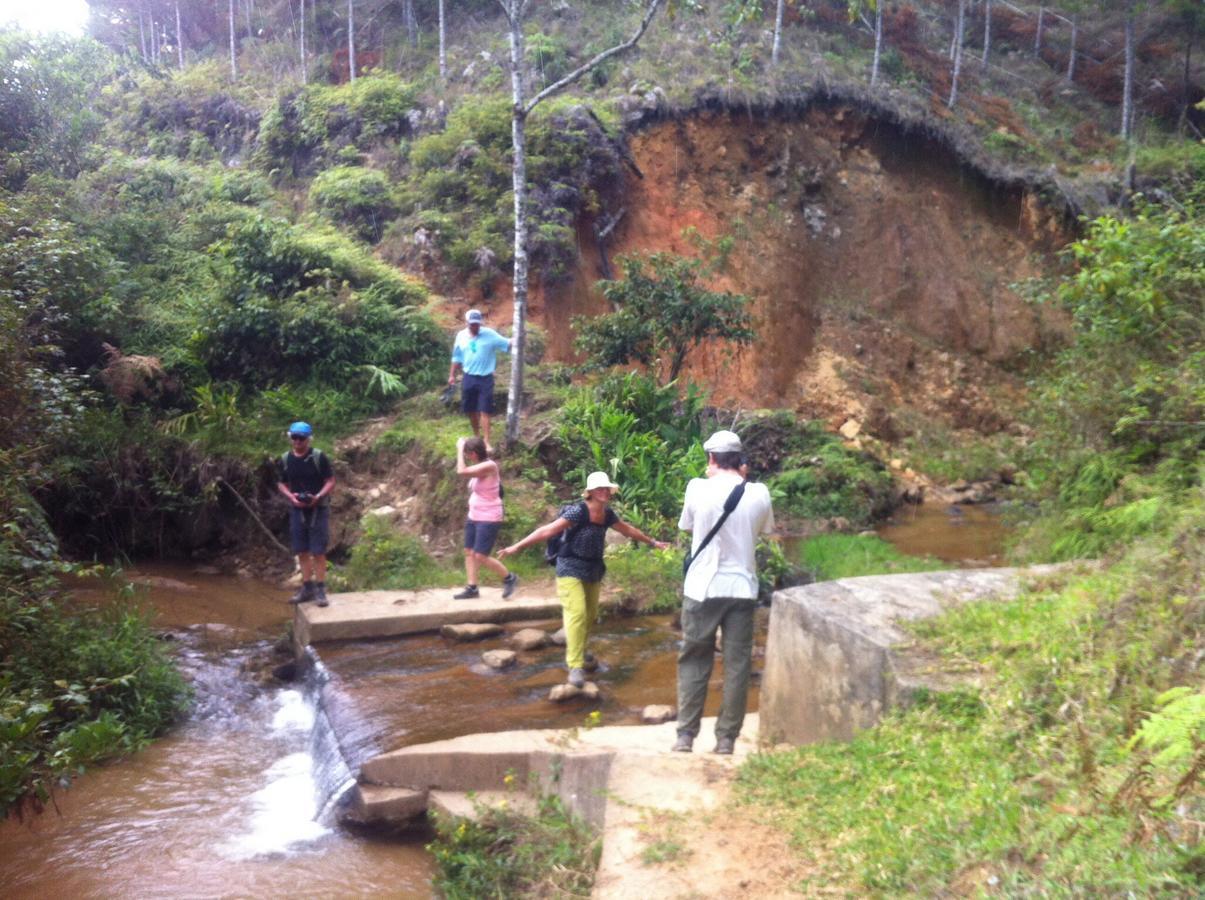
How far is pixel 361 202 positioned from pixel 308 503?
1156 centimetres

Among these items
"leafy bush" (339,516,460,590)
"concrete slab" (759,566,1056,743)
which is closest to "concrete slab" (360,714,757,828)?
"concrete slab" (759,566,1056,743)

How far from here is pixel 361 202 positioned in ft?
63.8

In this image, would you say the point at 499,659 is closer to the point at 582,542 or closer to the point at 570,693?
the point at 570,693

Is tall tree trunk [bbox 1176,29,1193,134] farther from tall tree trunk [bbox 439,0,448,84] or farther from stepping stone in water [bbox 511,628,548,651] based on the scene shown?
stepping stone in water [bbox 511,628,548,651]

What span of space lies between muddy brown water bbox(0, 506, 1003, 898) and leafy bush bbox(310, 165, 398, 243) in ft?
36.5

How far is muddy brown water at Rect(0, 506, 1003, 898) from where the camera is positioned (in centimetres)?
606

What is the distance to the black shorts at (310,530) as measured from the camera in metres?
9.37

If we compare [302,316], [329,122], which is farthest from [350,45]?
[302,316]

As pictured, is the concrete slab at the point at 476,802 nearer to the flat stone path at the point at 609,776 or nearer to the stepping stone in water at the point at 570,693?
the flat stone path at the point at 609,776

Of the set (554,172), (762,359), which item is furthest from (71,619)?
(762,359)

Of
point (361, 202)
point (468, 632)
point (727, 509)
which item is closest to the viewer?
point (727, 509)

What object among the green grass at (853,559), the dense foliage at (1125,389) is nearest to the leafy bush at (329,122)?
the green grass at (853,559)

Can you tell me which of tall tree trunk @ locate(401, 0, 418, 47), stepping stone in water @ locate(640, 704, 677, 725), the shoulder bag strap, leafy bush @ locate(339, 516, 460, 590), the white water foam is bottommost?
the white water foam

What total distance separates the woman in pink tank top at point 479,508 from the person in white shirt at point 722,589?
12.1 ft
